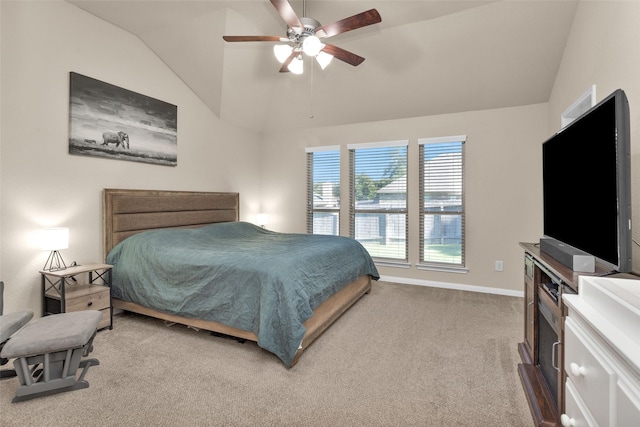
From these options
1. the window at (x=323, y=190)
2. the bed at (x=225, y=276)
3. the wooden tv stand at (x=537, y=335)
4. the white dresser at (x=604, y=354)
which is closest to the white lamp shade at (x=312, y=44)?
the bed at (x=225, y=276)

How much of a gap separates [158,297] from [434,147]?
381 cm

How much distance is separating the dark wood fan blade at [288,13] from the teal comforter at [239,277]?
177 centimetres

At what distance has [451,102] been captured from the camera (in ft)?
13.8

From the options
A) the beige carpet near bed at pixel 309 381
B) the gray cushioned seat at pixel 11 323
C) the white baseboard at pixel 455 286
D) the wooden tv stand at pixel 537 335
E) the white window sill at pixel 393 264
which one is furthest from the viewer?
the white window sill at pixel 393 264

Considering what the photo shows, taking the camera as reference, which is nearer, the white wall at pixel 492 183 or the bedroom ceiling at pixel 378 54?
the bedroom ceiling at pixel 378 54

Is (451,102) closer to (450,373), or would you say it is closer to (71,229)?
(450,373)

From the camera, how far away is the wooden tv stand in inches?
57.3

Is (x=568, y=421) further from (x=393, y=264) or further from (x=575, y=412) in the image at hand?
(x=393, y=264)

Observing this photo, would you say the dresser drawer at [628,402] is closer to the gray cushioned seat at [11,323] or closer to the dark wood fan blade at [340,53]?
the dark wood fan blade at [340,53]

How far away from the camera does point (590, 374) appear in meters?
0.97

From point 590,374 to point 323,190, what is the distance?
4.43 m

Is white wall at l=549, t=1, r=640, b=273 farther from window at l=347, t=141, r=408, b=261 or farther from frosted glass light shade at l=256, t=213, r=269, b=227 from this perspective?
frosted glass light shade at l=256, t=213, r=269, b=227

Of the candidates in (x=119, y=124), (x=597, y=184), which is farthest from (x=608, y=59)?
(x=119, y=124)

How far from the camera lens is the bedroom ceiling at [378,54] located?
315 cm
